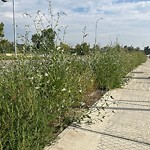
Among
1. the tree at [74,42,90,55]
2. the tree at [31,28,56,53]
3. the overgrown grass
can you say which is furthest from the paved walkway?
the tree at [74,42,90,55]

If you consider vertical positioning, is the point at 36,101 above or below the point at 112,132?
above

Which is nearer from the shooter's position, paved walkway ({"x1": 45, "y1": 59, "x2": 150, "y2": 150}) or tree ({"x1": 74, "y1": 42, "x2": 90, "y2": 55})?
paved walkway ({"x1": 45, "y1": 59, "x2": 150, "y2": 150})

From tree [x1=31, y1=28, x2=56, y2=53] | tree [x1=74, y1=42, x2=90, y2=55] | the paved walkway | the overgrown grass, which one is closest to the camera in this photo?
the overgrown grass

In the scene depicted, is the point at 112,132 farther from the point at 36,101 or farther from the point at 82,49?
the point at 82,49

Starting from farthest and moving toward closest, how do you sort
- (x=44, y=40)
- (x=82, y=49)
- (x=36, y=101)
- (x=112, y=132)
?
(x=82, y=49)
(x=44, y=40)
(x=112, y=132)
(x=36, y=101)

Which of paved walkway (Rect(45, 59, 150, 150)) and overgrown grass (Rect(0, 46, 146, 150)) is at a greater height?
overgrown grass (Rect(0, 46, 146, 150))

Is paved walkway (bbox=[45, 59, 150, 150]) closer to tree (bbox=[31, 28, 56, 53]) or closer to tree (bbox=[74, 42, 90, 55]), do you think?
tree (bbox=[31, 28, 56, 53])

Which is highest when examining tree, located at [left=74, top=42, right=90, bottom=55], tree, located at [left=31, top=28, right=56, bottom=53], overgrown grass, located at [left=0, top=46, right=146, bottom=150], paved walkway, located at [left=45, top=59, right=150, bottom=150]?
tree, located at [left=31, top=28, right=56, bottom=53]

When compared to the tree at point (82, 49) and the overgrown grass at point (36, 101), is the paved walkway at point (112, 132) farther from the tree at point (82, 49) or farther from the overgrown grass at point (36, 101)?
the tree at point (82, 49)

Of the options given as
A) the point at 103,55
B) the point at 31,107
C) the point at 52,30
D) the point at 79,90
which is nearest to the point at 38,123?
the point at 31,107

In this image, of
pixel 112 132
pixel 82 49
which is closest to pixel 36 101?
pixel 112 132

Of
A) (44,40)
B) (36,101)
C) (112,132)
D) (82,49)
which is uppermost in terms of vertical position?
(44,40)

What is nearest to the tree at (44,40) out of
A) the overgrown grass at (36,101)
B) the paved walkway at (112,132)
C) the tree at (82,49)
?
the overgrown grass at (36,101)

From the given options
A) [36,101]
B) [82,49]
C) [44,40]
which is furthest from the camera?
[82,49]
